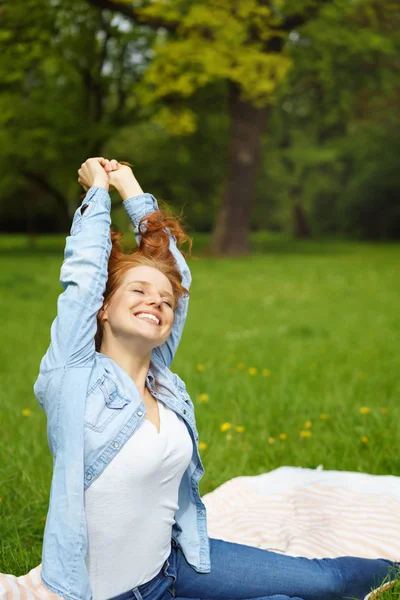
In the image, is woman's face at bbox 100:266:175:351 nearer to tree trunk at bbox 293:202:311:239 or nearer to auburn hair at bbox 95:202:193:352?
auburn hair at bbox 95:202:193:352

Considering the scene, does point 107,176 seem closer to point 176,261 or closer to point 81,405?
point 176,261

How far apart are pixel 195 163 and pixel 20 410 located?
22230 mm

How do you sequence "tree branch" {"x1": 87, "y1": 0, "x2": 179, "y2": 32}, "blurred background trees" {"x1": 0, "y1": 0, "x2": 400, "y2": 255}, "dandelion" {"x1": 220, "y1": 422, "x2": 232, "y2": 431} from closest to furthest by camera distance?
1. "dandelion" {"x1": 220, "y1": 422, "x2": 232, "y2": 431}
2. "blurred background trees" {"x1": 0, "y1": 0, "x2": 400, "y2": 255}
3. "tree branch" {"x1": 87, "y1": 0, "x2": 179, "y2": 32}

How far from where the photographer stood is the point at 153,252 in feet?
9.02

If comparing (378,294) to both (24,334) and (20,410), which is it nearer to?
(24,334)

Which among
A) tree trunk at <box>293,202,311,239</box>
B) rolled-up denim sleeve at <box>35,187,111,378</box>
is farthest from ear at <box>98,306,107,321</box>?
tree trunk at <box>293,202,311,239</box>

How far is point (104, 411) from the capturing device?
2.28 meters

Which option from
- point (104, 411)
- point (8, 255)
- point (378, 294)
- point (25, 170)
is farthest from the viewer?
point (25, 170)

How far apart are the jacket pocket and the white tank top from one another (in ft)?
0.34

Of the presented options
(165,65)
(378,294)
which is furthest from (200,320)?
(165,65)

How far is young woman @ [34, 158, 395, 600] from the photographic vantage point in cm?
221

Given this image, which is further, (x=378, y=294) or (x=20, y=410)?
(x=378, y=294)

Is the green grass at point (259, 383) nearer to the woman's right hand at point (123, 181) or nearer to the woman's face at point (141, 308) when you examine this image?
the woman's face at point (141, 308)

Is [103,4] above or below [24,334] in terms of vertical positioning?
above
